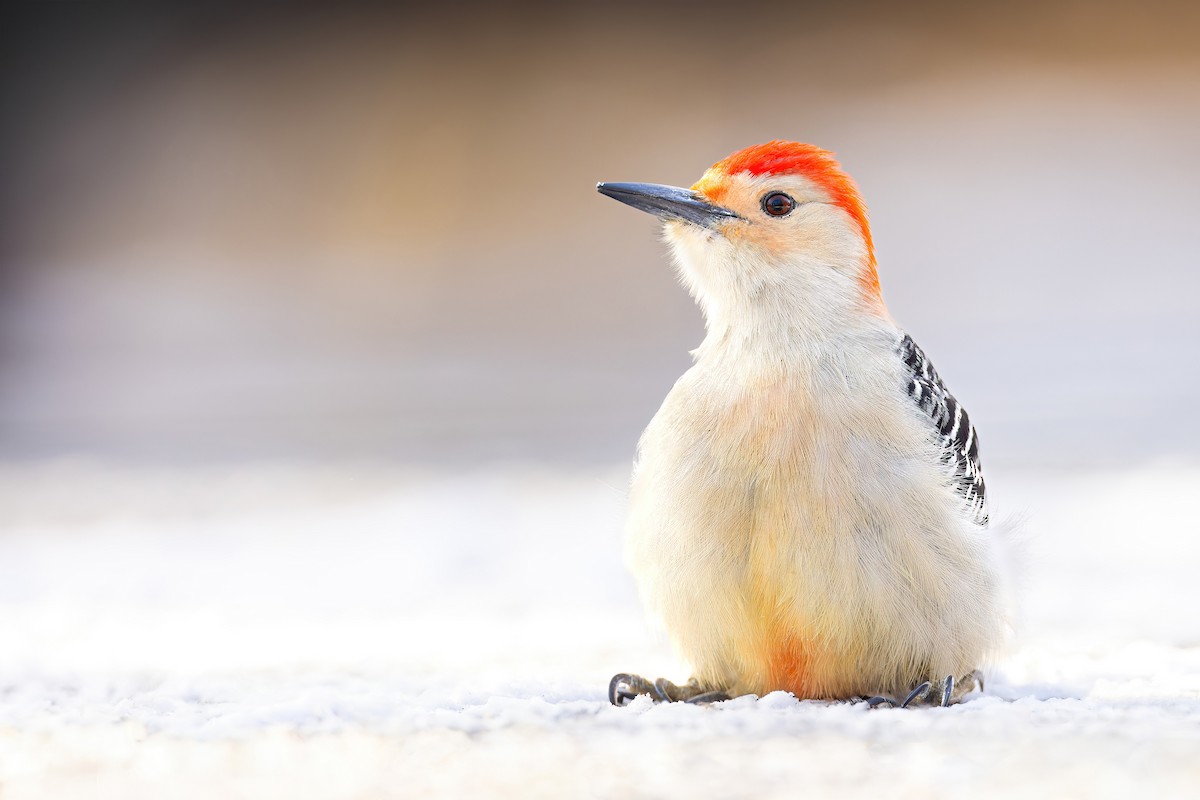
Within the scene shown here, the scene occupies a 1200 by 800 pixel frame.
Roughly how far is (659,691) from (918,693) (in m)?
0.38

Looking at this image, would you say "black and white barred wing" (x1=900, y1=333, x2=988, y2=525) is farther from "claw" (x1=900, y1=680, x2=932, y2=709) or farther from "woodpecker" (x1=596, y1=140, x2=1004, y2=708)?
"claw" (x1=900, y1=680, x2=932, y2=709)

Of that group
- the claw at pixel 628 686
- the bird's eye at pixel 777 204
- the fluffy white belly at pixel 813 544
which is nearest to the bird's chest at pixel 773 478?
the fluffy white belly at pixel 813 544

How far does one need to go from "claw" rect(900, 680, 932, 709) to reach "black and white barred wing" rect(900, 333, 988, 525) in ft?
0.83

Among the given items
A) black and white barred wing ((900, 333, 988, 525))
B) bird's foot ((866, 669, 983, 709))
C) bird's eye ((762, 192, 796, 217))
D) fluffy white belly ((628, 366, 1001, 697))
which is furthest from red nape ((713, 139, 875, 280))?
bird's foot ((866, 669, 983, 709))

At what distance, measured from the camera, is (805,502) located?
5.25 feet

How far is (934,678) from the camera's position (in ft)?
5.63

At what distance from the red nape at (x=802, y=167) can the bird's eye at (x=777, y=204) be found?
0.13 feet

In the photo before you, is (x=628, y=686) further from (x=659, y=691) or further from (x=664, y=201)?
(x=664, y=201)

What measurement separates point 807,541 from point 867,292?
1.69 feet

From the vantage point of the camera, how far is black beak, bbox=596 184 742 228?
194 cm

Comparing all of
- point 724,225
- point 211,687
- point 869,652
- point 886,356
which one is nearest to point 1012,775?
point 869,652

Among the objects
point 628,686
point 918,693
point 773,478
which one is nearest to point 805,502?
point 773,478

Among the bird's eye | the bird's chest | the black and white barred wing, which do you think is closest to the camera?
the bird's chest

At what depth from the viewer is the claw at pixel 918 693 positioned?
5.52 ft
